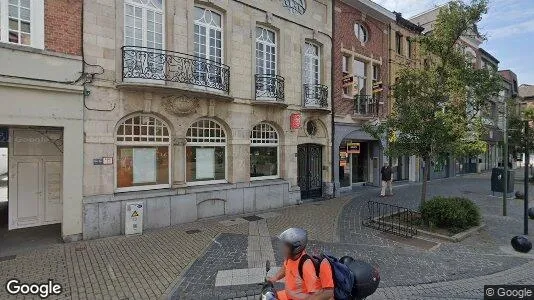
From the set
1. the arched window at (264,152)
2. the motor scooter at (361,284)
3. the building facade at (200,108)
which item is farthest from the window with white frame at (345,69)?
the motor scooter at (361,284)

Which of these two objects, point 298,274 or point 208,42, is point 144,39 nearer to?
point 208,42

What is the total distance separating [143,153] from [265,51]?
6262 millimetres

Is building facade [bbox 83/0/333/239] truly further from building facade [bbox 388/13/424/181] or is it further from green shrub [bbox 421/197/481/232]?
building facade [bbox 388/13/424/181]

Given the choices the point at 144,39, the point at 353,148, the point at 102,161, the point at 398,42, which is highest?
the point at 398,42

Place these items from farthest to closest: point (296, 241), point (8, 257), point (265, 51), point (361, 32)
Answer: point (361, 32) → point (265, 51) → point (8, 257) → point (296, 241)

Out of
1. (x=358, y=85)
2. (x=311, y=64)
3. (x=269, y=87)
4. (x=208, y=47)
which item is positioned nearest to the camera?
(x=208, y=47)

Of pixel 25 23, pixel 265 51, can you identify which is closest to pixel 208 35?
pixel 265 51

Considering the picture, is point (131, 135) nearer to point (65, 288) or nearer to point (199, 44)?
point (199, 44)

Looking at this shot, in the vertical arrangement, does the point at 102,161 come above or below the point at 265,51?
below

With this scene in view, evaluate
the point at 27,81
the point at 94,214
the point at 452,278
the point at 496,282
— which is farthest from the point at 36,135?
the point at 496,282

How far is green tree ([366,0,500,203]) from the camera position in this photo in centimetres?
892

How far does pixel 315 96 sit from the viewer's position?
45.3 ft

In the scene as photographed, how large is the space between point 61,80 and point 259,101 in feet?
20.2

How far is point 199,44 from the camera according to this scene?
10477 mm
